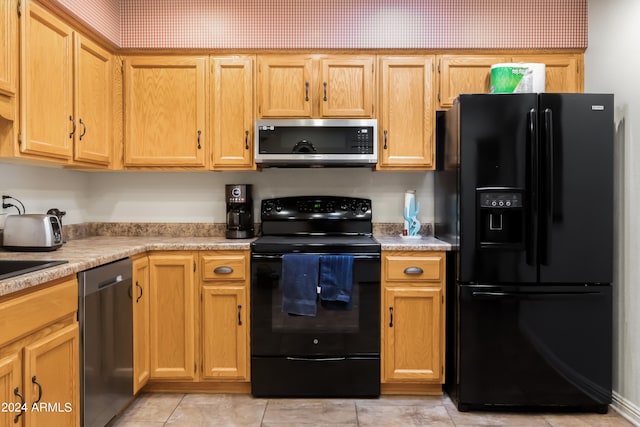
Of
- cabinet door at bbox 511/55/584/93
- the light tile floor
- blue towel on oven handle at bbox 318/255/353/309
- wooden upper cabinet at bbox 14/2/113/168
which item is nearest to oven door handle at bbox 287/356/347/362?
the light tile floor

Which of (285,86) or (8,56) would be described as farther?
(285,86)

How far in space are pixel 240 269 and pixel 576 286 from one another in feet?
6.03

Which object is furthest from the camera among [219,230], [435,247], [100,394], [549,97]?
[219,230]

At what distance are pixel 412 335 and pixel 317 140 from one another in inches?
50.8

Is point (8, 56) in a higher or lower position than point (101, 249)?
higher

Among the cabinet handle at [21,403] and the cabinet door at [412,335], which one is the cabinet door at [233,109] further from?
the cabinet handle at [21,403]

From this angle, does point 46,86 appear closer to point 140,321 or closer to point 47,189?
point 47,189

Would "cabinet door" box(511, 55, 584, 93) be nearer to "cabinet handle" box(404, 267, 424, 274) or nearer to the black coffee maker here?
"cabinet handle" box(404, 267, 424, 274)

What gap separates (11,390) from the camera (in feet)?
5.03

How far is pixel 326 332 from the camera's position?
266 cm

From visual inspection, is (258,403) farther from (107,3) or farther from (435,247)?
(107,3)

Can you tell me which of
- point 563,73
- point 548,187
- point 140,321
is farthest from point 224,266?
point 563,73

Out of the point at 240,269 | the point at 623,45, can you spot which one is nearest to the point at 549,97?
the point at 623,45

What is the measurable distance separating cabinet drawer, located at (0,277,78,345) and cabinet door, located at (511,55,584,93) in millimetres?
2848
